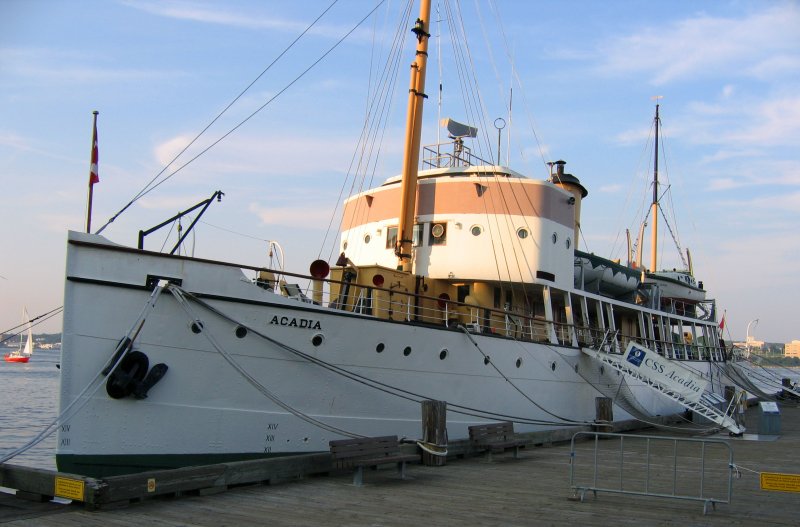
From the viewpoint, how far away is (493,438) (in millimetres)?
13180

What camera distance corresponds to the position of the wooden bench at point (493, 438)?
510 inches

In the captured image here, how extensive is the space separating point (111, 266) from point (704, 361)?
2622 centimetres

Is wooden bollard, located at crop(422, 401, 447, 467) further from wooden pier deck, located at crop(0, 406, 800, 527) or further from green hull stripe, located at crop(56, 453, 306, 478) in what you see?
green hull stripe, located at crop(56, 453, 306, 478)

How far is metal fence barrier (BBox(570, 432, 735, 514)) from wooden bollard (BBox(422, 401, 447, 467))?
2.14m

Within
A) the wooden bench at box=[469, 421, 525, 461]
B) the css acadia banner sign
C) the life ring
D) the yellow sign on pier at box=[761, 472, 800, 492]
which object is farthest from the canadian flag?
the css acadia banner sign

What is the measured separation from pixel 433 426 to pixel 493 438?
172 centimetres

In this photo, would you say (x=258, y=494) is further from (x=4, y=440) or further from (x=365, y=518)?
(x=4, y=440)

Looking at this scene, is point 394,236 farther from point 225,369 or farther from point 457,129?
point 225,369

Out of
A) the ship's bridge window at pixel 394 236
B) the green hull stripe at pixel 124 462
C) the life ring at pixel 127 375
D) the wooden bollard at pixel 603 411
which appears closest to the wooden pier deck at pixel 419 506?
the green hull stripe at pixel 124 462

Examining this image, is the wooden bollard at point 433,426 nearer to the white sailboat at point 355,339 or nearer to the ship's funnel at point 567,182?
the white sailboat at point 355,339

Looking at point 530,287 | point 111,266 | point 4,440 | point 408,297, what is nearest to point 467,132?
point 530,287

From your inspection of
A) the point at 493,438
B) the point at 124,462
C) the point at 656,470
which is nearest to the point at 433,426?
the point at 493,438

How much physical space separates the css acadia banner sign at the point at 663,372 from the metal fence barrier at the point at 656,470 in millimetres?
2076

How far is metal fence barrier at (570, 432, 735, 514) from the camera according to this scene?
9.26 meters
